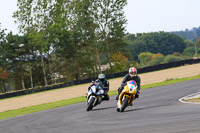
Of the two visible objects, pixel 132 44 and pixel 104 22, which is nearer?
pixel 104 22

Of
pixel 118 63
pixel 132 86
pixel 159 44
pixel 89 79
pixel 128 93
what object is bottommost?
pixel 128 93

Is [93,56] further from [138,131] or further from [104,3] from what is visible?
[138,131]

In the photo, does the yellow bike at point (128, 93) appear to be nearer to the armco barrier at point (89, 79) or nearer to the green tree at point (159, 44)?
the armco barrier at point (89, 79)

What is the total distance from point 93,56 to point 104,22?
21.0 m

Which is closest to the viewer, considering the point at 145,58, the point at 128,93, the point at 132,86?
the point at 132,86

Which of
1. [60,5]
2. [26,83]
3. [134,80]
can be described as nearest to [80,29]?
[60,5]

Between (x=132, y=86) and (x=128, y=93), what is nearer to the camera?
(x=132, y=86)

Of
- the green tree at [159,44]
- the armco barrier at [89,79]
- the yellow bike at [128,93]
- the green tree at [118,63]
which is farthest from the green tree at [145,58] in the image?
the yellow bike at [128,93]

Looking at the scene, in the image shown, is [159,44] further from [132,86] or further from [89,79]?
[132,86]

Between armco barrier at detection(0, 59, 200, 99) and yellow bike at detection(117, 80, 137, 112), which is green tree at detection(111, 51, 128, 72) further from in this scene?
yellow bike at detection(117, 80, 137, 112)

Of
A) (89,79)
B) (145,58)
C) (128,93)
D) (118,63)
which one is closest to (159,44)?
(145,58)

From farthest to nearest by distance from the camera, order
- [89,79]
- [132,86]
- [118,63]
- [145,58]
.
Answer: [145,58], [118,63], [89,79], [132,86]

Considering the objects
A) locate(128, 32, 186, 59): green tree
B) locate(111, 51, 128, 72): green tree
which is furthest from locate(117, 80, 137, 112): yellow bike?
locate(128, 32, 186, 59): green tree

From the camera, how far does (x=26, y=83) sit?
302ft
